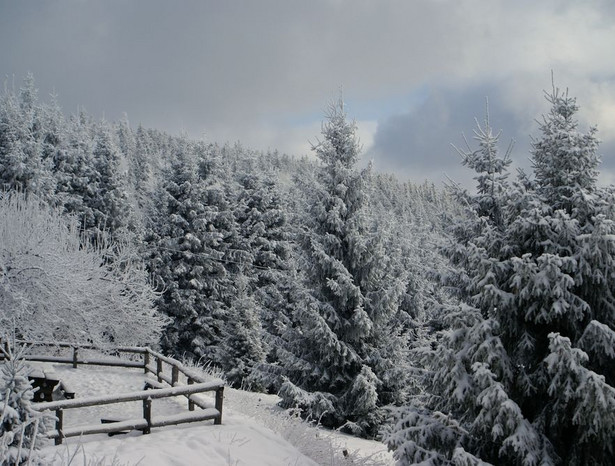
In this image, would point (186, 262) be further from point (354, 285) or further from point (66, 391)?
point (66, 391)

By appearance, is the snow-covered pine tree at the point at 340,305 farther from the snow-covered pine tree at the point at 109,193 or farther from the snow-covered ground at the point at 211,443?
the snow-covered pine tree at the point at 109,193

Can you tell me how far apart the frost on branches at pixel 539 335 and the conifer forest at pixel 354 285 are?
4 cm

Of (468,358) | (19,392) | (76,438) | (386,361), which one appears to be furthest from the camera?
(386,361)

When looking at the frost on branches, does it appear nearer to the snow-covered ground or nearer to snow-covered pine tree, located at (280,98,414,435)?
the snow-covered ground

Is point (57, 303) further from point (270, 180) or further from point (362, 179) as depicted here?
point (270, 180)

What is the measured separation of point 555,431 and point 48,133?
44.9 m

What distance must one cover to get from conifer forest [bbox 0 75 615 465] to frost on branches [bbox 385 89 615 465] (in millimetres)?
38

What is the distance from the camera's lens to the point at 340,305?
20141 mm

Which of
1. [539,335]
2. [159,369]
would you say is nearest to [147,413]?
[159,369]

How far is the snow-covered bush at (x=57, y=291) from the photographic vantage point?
19453 mm

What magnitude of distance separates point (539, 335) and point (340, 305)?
1064 centimetres

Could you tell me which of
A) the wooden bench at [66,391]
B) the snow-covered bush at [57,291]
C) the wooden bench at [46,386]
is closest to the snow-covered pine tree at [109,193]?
the snow-covered bush at [57,291]

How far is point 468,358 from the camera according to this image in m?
9.60

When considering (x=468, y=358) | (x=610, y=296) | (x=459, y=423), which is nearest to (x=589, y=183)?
(x=610, y=296)
